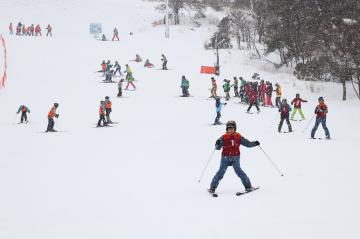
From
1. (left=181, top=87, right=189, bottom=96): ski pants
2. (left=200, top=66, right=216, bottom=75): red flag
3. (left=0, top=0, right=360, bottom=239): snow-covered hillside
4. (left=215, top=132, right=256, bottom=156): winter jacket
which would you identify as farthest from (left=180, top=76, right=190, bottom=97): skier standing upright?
(left=215, top=132, right=256, bottom=156): winter jacket

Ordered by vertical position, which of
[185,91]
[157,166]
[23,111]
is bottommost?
[157,166]

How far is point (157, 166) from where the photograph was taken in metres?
11.1

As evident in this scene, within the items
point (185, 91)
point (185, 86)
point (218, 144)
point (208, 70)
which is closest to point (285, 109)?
A: point (218, 144)

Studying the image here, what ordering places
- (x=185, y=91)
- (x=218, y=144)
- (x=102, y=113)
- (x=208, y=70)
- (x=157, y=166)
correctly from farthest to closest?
(x=208, y=70) → (x=185, y=91) → (x=102, y=113) → (x=157, y=166) → (x=218, y=144)

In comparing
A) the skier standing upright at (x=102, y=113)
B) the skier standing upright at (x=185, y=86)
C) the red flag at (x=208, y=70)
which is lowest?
the skier standing upright at (x=102, y=113)

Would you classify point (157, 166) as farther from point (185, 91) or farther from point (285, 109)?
point (185, 91)

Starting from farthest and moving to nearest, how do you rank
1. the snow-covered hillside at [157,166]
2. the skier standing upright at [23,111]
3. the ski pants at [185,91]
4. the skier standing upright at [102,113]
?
the ski pants at [185,91] < the skier standing upright at [23,111] < the skier standing upright at [102,113] < the snow-covered hillside at [157,166]

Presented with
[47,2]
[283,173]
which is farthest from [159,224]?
[47,2]

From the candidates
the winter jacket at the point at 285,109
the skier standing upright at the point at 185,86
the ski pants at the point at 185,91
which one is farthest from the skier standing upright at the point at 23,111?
the winter jacket at the point at 285,109

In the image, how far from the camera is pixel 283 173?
32.2 feet

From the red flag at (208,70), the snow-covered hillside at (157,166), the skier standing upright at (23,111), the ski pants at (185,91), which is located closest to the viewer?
the snow-covered hillside at (157,166)

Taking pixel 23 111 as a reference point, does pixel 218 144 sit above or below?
above

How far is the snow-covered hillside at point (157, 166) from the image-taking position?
6.58m

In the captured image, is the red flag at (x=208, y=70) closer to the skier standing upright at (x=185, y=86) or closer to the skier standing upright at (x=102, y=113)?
the skier standing upright at (x=185, y=86)
